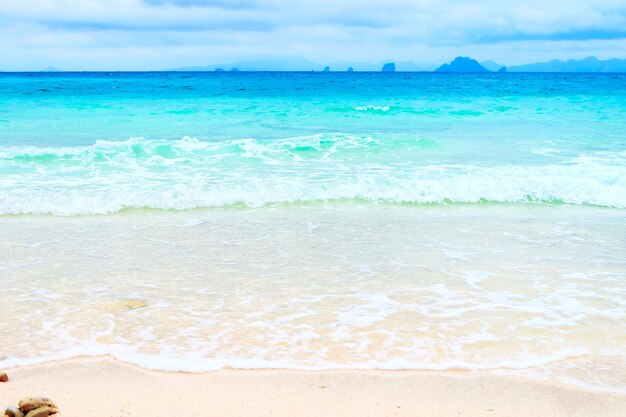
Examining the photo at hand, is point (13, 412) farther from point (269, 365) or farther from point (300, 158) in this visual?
point (300, 158)

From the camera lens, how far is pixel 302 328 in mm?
5500

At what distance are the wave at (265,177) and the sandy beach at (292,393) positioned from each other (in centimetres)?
612

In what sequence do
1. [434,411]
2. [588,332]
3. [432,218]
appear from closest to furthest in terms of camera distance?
[434,411] → [588,332] → [432,218]

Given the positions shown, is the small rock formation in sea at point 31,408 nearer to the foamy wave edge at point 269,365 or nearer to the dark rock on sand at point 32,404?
the dark rock on sand at point 32,404

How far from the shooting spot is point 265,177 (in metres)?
12.8

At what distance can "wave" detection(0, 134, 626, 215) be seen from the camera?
1089 cm

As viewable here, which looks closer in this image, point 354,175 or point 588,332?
point 588,332

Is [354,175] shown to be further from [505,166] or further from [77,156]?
[77,156]

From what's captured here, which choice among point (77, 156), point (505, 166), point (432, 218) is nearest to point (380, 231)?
Result: point (432, 218)

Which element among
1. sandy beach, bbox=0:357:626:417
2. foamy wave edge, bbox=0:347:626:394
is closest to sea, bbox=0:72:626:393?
foamy wave edge, bbox=0:347:626:394

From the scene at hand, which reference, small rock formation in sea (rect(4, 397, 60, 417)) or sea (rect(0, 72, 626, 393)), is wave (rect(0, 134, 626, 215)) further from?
small rock formation in sea (rect(4, 397, 60, 417))

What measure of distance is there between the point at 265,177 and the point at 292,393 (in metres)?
8.69

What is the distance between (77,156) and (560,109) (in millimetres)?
22230

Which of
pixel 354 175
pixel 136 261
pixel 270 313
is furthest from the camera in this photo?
pixel 354 175
